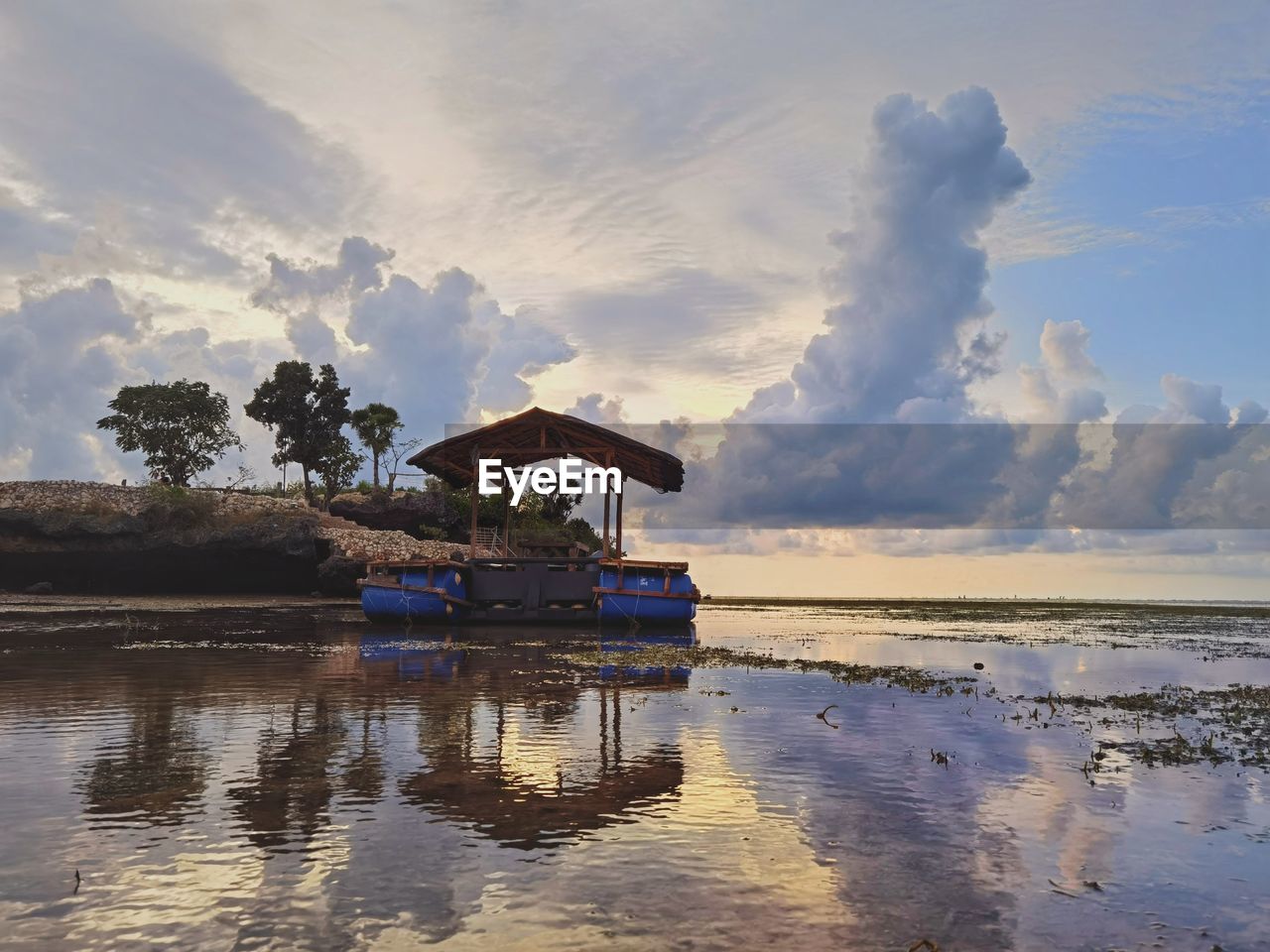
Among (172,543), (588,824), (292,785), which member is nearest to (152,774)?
(292,785)

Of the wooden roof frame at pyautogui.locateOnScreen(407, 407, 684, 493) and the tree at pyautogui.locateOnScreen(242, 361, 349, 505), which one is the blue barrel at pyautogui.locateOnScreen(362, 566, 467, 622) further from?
the tree at pyautogui.locateOnScreen(242, 361, 349, 505)

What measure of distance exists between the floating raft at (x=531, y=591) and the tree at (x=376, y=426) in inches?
1640

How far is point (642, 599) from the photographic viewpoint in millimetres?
37344

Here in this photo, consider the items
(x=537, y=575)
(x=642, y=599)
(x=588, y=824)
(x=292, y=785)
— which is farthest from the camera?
(x=537, y=575)

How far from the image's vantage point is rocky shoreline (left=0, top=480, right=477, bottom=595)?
2243 inches

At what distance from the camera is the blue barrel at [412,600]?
1471 inches

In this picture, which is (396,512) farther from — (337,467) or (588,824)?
(588,824)

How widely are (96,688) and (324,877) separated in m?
12.5

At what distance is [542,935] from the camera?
605 centimetres

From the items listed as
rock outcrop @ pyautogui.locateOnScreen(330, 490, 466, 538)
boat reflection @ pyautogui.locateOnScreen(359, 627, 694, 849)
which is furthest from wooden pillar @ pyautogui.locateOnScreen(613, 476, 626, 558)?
rock outcrop @ pyautogui.locateOnScreen(330, 490, 466, 538)

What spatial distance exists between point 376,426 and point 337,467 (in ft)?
20.7

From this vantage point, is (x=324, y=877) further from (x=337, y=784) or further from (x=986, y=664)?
(x=986, y=664)

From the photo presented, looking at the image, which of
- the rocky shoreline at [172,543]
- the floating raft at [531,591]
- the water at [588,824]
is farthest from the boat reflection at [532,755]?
the rocky shoreline at [172,543]

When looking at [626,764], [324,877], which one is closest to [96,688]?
[626,764]
